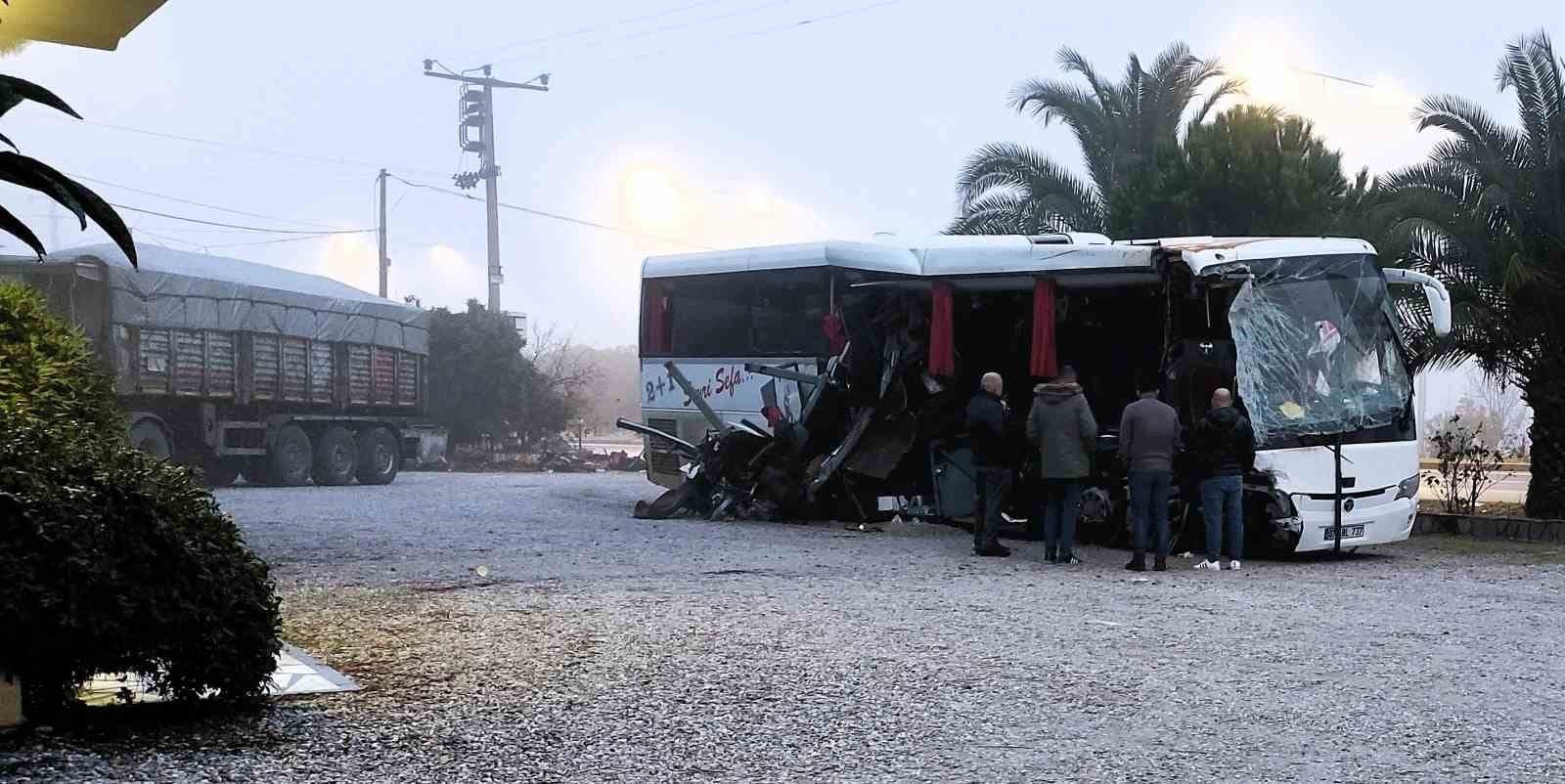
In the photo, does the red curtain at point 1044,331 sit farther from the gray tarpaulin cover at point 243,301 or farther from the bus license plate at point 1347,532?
the gray tarpaulin cover at point 243,301

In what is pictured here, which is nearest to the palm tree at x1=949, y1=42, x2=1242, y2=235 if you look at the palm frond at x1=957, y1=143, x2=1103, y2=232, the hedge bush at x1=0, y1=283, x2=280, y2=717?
the palm frond at x1=957, y1=143, x2=1103, y2=232

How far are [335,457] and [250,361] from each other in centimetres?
261

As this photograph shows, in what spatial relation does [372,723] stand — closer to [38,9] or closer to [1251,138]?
[38,9]

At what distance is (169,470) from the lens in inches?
258

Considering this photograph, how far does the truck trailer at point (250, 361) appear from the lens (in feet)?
78.7

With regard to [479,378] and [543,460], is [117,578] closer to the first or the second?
[543,460]

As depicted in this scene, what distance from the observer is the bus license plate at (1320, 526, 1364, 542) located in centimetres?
1351

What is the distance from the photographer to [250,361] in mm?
26391

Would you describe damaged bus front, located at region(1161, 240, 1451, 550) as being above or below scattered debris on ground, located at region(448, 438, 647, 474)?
above

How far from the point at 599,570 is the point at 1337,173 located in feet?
60.1

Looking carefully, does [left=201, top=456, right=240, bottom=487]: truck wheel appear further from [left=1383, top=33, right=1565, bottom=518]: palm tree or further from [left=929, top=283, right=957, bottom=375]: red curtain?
[left=1383, top=33, right=1565, bottom=518]: palm tree

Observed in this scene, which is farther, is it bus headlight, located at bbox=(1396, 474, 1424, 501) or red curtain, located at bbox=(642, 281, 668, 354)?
red curtain, located at bbox=(642, 281, 668, 354)

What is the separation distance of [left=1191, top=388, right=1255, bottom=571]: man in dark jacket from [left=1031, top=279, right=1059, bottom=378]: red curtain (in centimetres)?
232

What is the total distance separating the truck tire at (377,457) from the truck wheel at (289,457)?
4.40 ft
